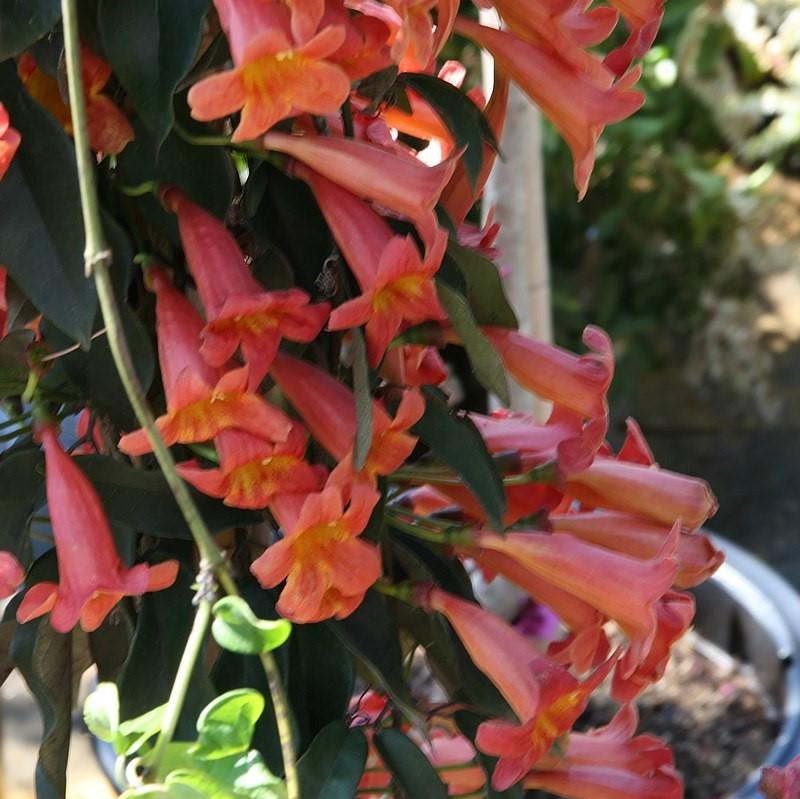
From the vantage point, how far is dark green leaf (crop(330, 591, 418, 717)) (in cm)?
51

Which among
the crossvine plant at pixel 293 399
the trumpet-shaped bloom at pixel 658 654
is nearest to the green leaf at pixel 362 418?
the crossvine plant at pixel 293 399

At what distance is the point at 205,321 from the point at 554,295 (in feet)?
5.37

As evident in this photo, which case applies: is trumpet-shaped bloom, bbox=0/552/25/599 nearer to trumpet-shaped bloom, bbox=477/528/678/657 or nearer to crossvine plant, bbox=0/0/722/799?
crossvine plant, bbox=0/0/722/799

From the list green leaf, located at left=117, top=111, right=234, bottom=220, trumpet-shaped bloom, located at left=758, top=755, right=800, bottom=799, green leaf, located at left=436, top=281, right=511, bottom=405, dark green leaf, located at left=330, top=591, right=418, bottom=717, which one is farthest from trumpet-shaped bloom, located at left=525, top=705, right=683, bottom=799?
green leaf, located at left=117, top=111, right=234, bottom=220

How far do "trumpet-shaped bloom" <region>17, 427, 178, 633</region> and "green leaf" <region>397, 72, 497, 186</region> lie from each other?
8.8 inches

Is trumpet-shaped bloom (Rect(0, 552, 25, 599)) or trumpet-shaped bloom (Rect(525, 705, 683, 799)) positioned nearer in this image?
trumpet-shaped bloom (Rect(0, 552, 25, 599))

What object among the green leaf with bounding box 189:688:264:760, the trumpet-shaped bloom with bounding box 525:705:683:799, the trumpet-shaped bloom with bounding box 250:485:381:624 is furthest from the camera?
the trumpet-shaped bloom with bounding box 525:705:683:799

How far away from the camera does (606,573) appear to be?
55 cm

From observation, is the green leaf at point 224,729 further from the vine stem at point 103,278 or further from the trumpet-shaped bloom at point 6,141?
the trumpet-shaped bloom at point 6,141

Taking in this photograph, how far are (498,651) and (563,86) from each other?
0.88 ft

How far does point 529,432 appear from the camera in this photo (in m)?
0.62

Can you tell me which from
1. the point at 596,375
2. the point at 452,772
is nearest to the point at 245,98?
the point at 596,375

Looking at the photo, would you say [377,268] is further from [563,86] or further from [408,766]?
[408,766]

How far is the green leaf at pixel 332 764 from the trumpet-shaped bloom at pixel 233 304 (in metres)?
0.17
